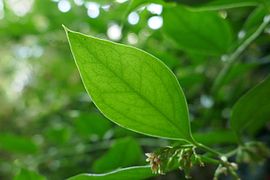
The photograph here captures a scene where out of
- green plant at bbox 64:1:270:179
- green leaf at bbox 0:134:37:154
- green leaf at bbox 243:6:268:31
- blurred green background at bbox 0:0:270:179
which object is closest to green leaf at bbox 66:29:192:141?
Answer: green plant at bbox 64:1:270:179

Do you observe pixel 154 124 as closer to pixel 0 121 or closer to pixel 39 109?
pixel 39 109

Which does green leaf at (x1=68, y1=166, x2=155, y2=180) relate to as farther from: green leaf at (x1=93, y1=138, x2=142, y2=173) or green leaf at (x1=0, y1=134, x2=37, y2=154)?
green leaf at (x1=0, y1=134, x2=37, y2=154)

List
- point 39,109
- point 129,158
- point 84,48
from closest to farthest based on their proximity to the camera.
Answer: point 84,48 < point 129,158 < point 39,109

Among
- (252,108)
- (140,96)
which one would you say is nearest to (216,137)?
(252,108)

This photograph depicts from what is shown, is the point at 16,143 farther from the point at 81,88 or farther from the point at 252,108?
the point at 252,108

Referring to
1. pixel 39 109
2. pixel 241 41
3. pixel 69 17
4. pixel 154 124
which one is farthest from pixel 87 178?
pixel 39 109

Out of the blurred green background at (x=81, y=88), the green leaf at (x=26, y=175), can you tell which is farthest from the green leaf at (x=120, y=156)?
the green leaf at (x=26, y=175)

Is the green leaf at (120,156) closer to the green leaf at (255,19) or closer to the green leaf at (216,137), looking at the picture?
the green leaf at (216,137)
